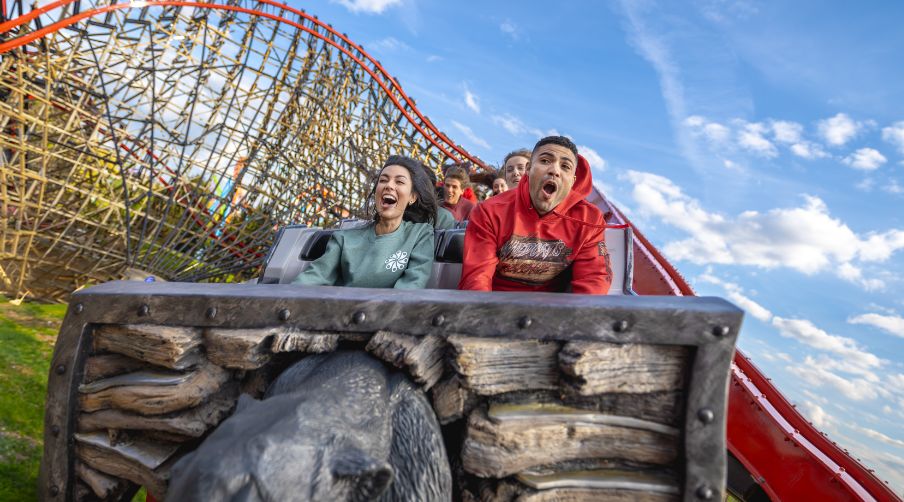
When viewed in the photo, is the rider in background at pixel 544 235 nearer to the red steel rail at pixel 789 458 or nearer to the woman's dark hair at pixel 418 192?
the woman's dark hair at pixel 418 192

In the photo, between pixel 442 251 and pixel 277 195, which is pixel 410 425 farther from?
pixel 277 195

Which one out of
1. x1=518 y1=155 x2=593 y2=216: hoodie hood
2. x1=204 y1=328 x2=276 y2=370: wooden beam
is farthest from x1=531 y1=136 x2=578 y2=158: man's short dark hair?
x1=204 y1=328 x2=276 y2=370: wooden beam

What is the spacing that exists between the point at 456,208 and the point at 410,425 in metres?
2.97

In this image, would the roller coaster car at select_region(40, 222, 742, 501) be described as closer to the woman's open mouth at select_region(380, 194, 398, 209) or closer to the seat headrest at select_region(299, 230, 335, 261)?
the woman's open mouth at select_region(380, 194, 398, 209)

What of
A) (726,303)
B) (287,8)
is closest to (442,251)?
(726,303)

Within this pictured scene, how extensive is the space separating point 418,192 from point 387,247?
0.99 ft

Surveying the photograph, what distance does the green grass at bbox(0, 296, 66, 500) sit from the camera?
169 centimetres

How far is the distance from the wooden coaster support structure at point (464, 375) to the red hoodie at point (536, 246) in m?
0.72

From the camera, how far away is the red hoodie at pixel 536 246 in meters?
1.69

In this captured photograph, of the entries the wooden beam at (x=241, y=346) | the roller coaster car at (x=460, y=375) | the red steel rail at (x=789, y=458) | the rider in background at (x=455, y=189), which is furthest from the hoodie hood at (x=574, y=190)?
the rider in background at (x=455, y=189)

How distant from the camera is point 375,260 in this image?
182cm

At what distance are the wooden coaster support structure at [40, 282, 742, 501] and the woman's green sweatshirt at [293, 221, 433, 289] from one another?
28.1 inches

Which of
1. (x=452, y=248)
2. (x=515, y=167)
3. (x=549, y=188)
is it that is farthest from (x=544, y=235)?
(x=515, y=167)

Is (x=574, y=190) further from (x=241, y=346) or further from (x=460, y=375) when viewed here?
(x=241, y=346)
